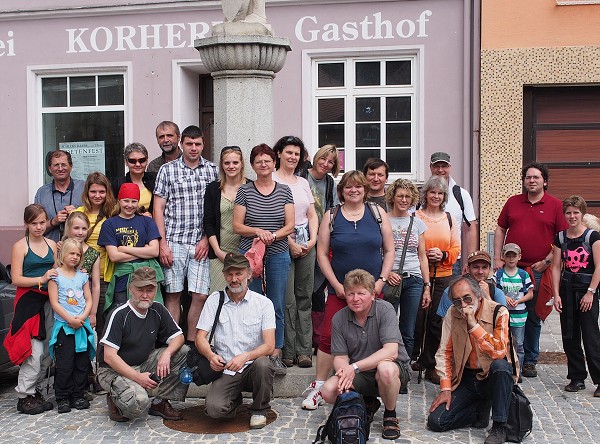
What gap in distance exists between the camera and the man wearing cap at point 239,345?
5.73 meters

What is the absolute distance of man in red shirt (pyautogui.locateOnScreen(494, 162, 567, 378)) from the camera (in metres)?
7.04

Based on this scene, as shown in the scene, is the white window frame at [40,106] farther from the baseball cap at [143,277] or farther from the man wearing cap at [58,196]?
the baseball cap at [143,277]

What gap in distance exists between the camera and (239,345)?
5.84 m

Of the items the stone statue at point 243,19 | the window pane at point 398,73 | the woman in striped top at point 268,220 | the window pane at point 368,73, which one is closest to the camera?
the woman in striped top at point 268,220

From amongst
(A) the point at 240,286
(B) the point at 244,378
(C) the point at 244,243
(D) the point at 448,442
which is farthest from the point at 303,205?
(D) the point at 448,442

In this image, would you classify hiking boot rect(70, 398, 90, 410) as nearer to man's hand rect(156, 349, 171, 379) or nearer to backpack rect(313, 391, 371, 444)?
man's hand rect(156, 349, 171, 379)

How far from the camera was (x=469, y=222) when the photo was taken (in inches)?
288

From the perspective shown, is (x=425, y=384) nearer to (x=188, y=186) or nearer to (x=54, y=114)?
(x=188, y=186)

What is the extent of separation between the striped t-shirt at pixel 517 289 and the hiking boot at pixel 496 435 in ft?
5.35

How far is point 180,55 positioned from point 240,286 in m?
7.01

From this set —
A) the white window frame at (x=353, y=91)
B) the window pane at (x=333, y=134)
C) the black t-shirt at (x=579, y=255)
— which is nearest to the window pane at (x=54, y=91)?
the white window frame at (x=353, y=91)

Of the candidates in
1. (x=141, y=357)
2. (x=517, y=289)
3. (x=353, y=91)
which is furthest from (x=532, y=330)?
(x=353, y=91)

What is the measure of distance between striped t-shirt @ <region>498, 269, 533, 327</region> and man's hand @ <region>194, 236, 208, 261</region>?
2451 millimetres

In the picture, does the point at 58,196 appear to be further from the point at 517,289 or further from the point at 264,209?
the point at 517,289
